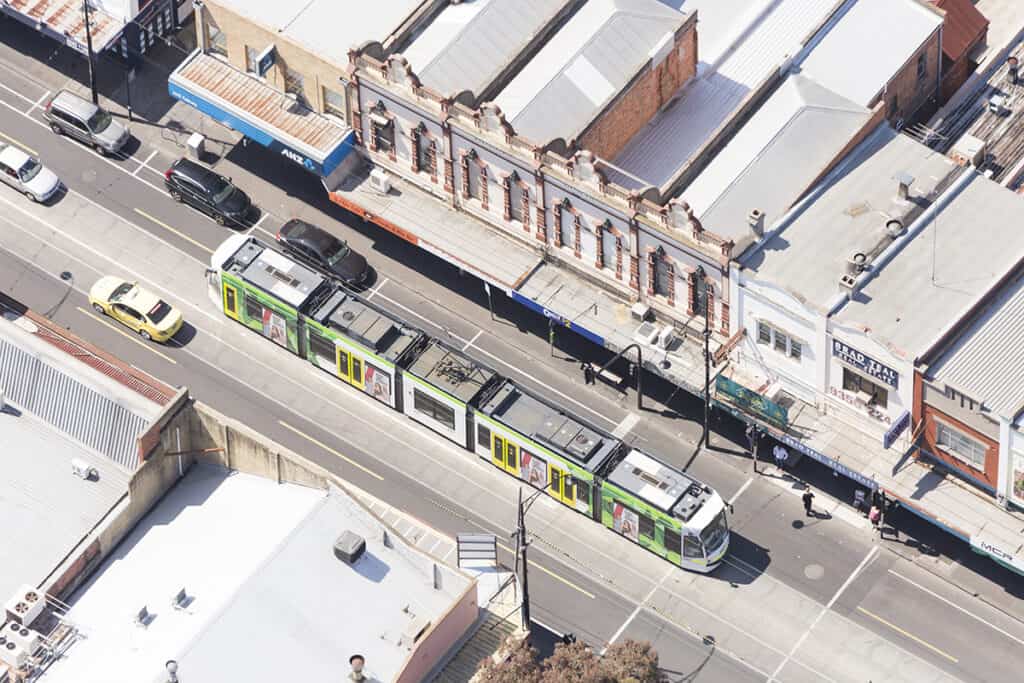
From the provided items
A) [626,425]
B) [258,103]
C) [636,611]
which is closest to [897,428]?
[626,425]

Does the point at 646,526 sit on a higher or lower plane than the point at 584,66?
lower

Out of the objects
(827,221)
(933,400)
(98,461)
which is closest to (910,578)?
(933,400)

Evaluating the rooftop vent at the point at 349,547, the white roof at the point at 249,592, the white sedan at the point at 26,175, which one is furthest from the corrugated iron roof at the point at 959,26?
the white sedan at the point at 26,175

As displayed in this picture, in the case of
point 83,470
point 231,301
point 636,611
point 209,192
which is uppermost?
point 209,192

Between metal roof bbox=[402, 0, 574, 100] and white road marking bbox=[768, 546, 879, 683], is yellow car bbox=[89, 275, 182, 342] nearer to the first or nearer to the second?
metal roof bbox=[402, 0, 574, 100]

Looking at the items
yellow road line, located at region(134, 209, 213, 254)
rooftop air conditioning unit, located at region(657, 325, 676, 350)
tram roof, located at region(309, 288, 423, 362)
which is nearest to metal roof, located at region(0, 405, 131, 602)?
tram roof, located at region(309, 288, 423, 362)

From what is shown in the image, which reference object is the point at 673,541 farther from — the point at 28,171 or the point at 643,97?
the point at 28,171
